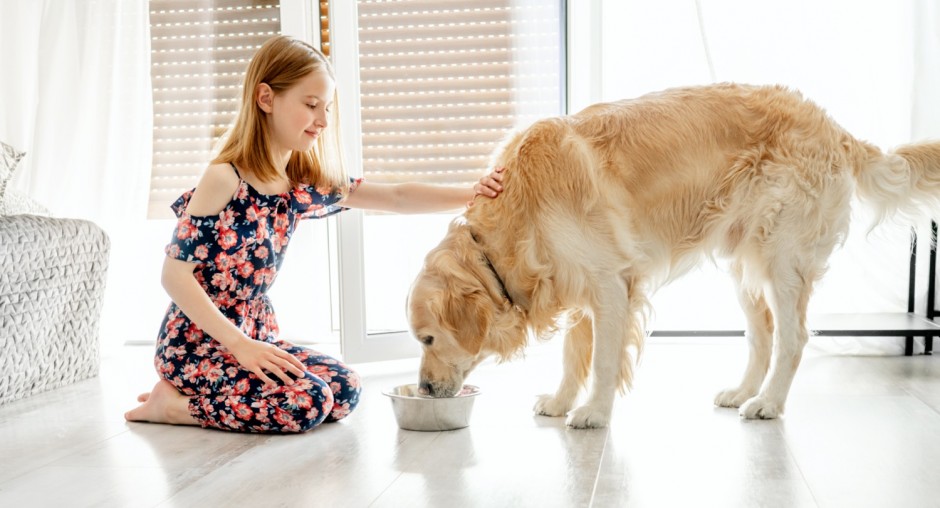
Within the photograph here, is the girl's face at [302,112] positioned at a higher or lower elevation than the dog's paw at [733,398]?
higher

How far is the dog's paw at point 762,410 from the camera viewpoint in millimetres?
2330

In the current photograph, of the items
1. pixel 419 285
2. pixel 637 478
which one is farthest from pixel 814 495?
pixel 419 285

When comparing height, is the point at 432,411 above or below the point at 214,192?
below

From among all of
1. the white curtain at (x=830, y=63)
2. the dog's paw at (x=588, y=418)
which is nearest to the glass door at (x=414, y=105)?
the white curtain at (x=830, y=63)

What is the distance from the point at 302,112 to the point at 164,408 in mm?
868

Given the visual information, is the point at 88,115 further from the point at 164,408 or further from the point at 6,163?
the point at 164,408

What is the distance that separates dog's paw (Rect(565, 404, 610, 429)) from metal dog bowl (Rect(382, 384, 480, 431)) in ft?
0.86

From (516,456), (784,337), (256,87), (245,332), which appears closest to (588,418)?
(516,456)

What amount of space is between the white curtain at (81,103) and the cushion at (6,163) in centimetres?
91

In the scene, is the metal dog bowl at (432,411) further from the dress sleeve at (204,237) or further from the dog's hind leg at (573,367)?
the dress sleeve at (204,237)

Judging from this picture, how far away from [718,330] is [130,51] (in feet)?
9.47

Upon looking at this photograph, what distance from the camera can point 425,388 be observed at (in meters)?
2.27

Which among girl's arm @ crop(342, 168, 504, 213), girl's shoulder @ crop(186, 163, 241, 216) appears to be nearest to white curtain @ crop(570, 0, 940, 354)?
girl's arm @ crop(342, 168, 504, 213)

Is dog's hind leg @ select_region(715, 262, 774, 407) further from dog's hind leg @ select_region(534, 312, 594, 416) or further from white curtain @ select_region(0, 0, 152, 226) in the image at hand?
white curtain @ select_region(0, 0, 152, 226)
